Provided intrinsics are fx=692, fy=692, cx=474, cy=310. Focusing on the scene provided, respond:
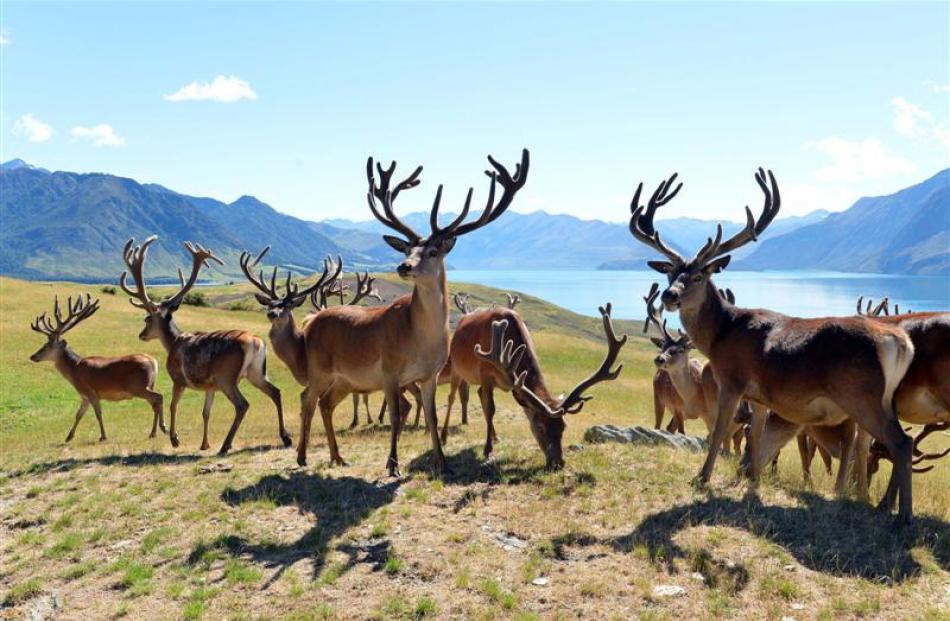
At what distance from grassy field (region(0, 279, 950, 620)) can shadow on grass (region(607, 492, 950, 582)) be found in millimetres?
25

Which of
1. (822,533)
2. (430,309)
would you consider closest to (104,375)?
(430,309)

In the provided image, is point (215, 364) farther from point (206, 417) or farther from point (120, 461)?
point (120, 461)

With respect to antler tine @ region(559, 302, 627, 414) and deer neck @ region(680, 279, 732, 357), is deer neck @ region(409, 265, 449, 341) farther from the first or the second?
deer neck @ region(680, 279, 732, 357)

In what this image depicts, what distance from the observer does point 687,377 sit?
16.4 metres

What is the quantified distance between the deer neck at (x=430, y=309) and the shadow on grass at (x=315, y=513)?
2.44 metres

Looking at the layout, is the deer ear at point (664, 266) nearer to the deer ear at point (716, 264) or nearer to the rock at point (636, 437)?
the deer ear at point (716, 264)

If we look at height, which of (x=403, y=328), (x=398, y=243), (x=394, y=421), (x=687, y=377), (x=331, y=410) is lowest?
(x=331, y=410)

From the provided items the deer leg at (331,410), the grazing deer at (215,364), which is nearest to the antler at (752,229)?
the deer leg at (331,410)

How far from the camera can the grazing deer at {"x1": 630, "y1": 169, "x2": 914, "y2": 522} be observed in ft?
27.5

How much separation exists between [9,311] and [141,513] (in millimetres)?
38656

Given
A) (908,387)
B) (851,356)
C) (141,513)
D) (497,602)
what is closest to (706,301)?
(851,356)

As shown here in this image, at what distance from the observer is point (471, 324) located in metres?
14.6

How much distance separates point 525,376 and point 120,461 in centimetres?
823

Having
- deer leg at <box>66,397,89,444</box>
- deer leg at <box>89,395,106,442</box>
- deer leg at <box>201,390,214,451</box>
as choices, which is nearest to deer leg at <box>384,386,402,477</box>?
deer leg at <box>201,390,214,451</box>
